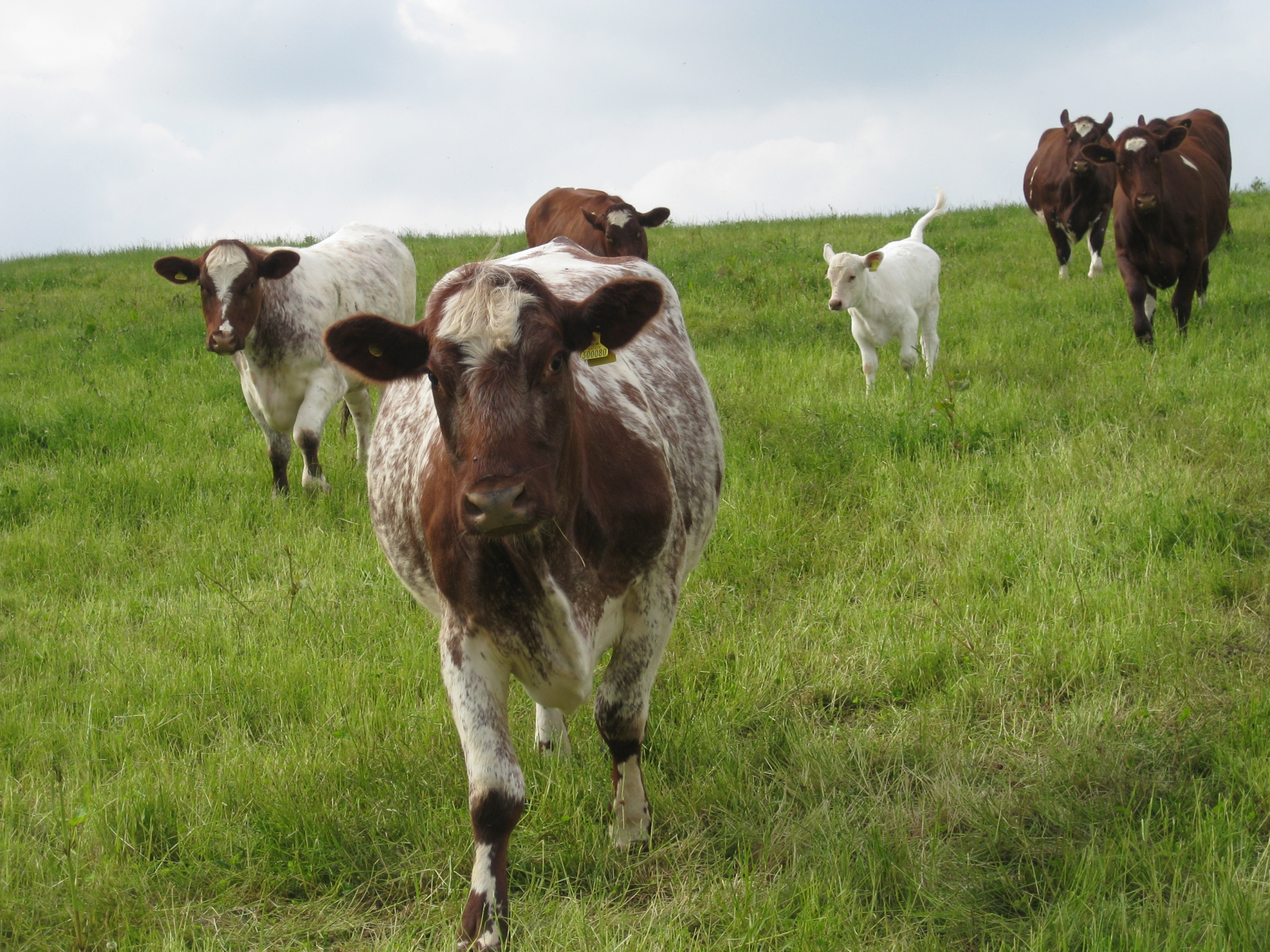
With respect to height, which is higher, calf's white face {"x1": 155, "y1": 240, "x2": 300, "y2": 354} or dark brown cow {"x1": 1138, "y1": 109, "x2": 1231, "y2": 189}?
dark brown cow {"x1": 1138, "y1": 109, "x2": 1231, "y2": 189}

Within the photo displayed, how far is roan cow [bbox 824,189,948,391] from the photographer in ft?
28.0

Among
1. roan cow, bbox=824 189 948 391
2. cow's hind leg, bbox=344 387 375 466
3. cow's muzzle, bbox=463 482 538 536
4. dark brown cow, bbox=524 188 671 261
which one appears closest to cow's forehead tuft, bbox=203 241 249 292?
cow's hind leg, bbox=344 387 375 466

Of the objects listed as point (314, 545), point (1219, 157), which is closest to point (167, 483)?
point (314, 545)

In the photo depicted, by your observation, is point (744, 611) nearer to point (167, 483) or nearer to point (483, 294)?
point (483, 294)

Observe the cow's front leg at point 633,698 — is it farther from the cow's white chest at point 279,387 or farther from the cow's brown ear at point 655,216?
the cow's brown ear at point 655,216

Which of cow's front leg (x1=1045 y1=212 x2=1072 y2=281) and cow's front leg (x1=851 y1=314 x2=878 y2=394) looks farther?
cow's front leg (x1=1045 y1=212 x2=1072 y2=281)

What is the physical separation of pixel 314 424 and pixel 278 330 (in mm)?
763

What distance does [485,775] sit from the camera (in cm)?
280

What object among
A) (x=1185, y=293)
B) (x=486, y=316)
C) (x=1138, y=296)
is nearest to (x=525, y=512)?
(x=486, y=316)

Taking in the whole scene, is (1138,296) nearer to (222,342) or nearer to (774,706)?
(774,706)

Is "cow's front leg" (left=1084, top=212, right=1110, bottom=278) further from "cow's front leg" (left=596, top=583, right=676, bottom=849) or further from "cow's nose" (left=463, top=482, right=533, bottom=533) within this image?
"cow's nose" (left=463, top=482, right=533, bottom=533)

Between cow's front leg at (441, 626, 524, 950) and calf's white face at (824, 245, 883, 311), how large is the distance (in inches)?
240

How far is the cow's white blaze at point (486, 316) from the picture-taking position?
2.55 metres

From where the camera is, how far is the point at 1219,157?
526 inches
